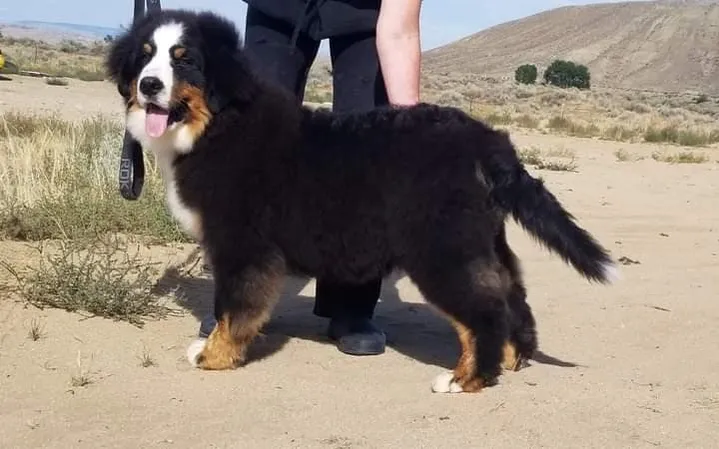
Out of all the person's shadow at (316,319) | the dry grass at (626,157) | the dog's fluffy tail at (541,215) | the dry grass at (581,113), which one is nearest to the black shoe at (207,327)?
the person's shadow at (316,319)

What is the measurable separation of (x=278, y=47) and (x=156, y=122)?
1.06 meters

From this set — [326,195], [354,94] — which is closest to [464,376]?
[326,195]

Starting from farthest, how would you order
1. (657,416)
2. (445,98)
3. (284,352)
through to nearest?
(445,98) → (284,352) → (657,416)

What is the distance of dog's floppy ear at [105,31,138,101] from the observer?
5195mm

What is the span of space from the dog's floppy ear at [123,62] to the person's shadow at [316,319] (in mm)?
1555

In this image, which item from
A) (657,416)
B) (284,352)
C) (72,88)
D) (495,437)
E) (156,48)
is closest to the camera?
(495,437)

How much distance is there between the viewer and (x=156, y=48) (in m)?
5.02

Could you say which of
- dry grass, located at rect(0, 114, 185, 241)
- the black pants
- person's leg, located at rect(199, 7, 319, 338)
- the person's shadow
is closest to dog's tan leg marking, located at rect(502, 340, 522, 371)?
the person's shadow

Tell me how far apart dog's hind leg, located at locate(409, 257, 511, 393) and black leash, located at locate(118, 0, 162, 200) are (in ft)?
6.37

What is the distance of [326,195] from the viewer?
16.3 feet

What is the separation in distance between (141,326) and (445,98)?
1347 inches

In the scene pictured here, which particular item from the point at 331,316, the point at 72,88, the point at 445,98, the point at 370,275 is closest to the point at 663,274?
the point at 331,316

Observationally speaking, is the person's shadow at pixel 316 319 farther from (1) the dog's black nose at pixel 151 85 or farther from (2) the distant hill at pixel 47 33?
(2) the distant hill at pixel 47 33

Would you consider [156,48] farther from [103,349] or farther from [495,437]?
[495,437]
